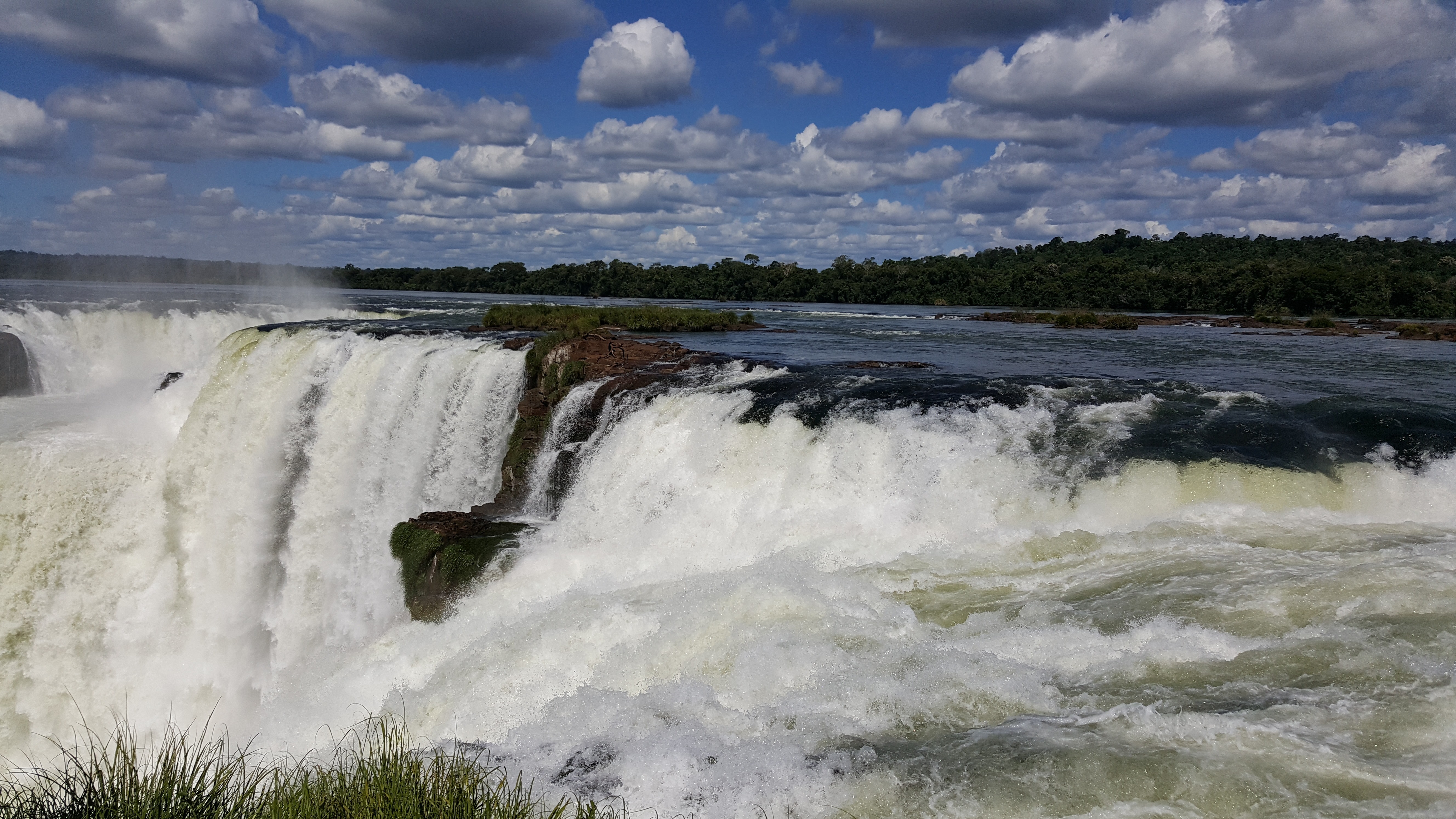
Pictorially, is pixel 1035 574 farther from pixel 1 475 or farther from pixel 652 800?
pixel 1 475

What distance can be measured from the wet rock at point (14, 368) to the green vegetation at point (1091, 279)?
1826 inches

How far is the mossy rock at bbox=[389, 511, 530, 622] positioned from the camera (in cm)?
980

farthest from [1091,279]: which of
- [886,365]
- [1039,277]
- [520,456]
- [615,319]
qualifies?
[520,456]

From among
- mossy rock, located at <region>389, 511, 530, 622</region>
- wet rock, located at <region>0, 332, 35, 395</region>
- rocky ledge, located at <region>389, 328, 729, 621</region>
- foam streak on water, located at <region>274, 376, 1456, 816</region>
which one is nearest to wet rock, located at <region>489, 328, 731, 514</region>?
rocky ledge, located at <region>389, 328, 729, 621</region>

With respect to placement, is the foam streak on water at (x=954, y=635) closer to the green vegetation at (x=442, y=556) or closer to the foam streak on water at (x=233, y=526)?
the green vegetation at (x=442, y=556)

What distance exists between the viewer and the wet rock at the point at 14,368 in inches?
974

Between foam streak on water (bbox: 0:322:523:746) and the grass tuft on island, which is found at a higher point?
the grass tuft on island

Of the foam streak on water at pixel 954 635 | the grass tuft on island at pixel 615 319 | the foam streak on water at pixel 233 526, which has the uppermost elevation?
the grass tuft on island at pixel 615 319

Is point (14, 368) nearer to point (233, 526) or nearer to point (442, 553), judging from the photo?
point (233, 526)

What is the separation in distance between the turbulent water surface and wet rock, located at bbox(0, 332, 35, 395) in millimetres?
4501

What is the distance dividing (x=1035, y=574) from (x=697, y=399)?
218 inches

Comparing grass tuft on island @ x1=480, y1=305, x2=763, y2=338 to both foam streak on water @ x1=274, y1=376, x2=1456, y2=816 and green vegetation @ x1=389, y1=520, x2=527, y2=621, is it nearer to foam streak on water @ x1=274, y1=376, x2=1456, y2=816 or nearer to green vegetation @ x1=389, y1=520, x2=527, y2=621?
green vegetation @ x1=389, y1=520, x2=527, y2=621

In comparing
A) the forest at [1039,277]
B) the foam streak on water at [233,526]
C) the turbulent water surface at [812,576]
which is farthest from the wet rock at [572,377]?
the forest at [1039,277]

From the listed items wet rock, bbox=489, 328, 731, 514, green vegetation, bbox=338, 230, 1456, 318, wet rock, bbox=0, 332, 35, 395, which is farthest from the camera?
green vegetation, bbox=338, 230, 1456, 318
